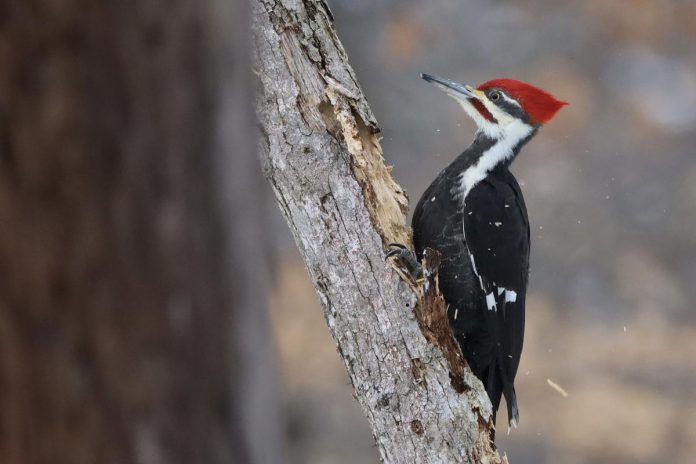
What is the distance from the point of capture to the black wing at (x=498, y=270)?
238cm

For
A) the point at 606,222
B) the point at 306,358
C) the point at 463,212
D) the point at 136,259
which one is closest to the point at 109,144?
the point at 136,259

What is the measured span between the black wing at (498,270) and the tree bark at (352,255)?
0.50m

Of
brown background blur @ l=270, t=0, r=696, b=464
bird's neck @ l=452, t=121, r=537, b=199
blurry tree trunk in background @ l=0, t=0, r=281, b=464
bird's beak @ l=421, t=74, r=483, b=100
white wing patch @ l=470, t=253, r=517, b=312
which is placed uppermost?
blurry tree trunk in background @ l=0, t=0, r=281, b=464

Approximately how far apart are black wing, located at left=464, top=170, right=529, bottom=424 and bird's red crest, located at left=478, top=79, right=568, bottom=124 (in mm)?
253

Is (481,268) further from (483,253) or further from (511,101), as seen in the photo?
(511,101)

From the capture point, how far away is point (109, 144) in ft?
1.44

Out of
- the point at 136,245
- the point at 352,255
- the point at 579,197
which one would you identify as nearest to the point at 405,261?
the point at 352,255

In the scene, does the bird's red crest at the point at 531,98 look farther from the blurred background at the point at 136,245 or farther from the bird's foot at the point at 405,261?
the blurred background at the point at 136,245

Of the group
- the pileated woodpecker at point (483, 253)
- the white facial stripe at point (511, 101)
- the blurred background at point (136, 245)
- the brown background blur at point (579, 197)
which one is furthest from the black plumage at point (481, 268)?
the brown background blur at point (579, 197)

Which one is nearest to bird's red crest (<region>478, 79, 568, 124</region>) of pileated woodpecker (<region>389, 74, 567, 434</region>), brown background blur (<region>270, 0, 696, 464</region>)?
pileated woodpecker (<region>389, 74, 567, 434</region>)

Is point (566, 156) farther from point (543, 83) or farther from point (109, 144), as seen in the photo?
point (109, 144)

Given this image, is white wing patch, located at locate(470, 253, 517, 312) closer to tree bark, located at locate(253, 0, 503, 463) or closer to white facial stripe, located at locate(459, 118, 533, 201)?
white facial stripe, located at locate(459, 118, 533, 201)

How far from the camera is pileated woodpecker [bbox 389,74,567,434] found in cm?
238

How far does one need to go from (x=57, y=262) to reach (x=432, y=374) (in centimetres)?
147
